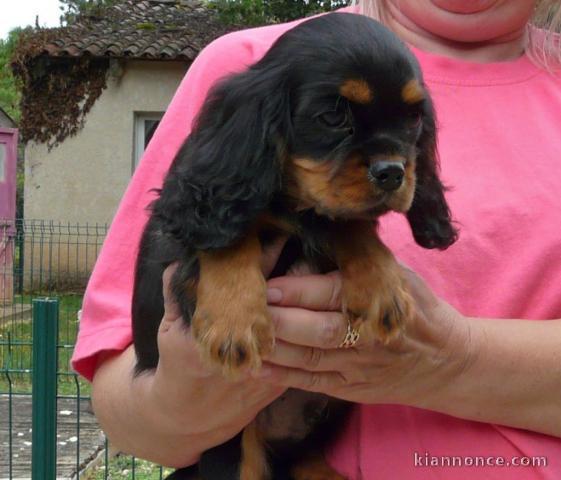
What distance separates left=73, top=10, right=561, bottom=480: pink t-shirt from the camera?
1.96m

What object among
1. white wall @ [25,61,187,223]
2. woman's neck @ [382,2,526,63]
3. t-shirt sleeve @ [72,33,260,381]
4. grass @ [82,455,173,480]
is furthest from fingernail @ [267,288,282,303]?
white wall @ [25,61,187,223]

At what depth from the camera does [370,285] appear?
1.69 meters

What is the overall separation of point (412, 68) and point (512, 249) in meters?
0.55

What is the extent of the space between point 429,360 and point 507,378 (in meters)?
0.21

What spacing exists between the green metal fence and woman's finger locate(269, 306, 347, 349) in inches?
89.4

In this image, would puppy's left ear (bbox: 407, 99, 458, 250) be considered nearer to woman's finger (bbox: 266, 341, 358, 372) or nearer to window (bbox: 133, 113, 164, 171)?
woman's finger (bbox: 266, 341, 358, 372)

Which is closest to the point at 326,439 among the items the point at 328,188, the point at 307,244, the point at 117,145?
the point at 307,244

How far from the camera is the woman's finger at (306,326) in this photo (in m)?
1.64

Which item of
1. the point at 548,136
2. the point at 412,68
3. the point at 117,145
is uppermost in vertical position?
the point at 412,68

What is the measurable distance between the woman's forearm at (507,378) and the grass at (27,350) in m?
2.79

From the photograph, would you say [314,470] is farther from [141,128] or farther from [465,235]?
[141,128]

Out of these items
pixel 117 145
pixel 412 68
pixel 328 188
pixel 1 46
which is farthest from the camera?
pixel 1 46

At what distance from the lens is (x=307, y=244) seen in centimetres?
176

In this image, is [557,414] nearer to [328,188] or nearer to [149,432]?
[328,188]
